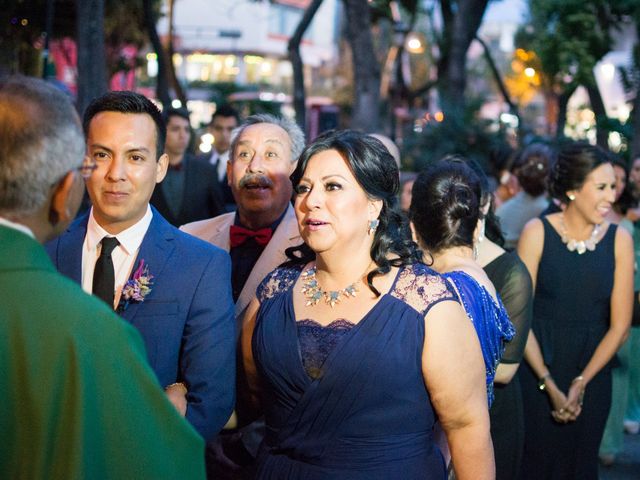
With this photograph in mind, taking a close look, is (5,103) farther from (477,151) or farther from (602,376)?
(477,151)

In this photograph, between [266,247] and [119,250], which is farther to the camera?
[266,247]

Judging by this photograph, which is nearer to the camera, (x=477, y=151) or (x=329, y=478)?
(x=329, y=478)

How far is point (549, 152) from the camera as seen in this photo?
8.44m

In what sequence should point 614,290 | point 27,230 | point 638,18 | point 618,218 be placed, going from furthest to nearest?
1. point 638,18
2. point 618,218
3. point 614,290
4. point 27,230

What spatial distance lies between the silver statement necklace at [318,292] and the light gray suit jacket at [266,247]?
434 mm

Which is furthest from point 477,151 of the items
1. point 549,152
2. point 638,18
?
point 549,152

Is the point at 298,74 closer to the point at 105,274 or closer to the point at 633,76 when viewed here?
the point at 633,76

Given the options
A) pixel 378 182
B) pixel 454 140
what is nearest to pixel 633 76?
pixel 454 140

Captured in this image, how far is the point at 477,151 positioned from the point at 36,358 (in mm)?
17766

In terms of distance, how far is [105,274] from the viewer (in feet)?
11.8

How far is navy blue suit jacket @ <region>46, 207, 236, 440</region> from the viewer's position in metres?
3.45

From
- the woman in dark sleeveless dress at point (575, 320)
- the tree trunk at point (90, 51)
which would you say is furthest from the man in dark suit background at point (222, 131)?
the woman in dark sleeveless dress at point (575, 320)

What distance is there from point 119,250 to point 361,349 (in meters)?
0.97

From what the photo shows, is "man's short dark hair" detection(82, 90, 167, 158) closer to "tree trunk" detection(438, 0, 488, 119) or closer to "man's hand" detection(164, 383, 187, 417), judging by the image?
"man's hand" detection(164, 383, 187, 417)
